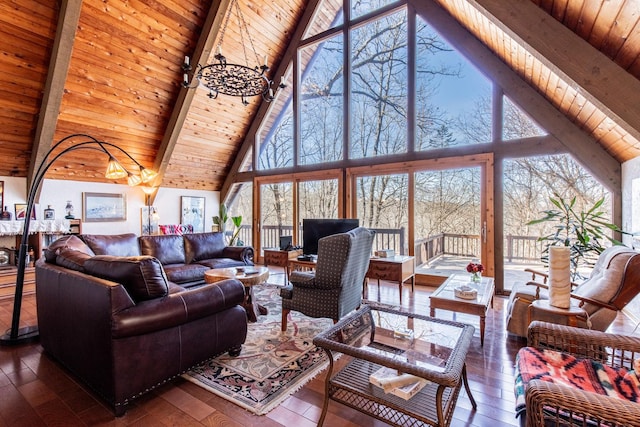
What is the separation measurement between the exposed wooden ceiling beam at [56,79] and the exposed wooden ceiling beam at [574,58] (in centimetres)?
A: 476

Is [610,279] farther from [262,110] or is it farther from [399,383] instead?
[262,110]

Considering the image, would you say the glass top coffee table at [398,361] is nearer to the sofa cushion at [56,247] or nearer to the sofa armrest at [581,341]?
the sofa armrest at [581,341]

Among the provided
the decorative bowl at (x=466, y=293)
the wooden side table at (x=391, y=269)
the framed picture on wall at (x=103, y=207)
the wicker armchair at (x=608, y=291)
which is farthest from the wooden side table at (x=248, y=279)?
the framed picture on wall at (x=103, y=207)

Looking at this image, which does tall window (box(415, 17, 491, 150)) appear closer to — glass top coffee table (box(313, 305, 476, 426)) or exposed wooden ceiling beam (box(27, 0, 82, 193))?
glass top coffee table (box(313, 305, 476, 426))

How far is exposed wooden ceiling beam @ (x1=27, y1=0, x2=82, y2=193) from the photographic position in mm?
3748

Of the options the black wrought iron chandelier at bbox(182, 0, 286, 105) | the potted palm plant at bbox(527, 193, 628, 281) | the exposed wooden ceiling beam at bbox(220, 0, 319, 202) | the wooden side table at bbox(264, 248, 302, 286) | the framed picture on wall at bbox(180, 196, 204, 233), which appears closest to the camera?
the black wrought iron chandelier at bbox(182, 0, 286, 105)

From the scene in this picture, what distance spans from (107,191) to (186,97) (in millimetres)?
2548

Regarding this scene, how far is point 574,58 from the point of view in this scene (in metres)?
2.58

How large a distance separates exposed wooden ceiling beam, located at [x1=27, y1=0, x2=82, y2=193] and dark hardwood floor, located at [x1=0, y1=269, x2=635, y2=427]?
343 cm

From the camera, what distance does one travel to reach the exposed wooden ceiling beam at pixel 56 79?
375 centimetres

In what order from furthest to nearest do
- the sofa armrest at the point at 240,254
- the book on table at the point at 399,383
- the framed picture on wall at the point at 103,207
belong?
the framed picture on wall at the point at 103,207
the sofa armrest at the point at 240,254
the book on table at the point at 399,383

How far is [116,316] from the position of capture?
72.7 inches

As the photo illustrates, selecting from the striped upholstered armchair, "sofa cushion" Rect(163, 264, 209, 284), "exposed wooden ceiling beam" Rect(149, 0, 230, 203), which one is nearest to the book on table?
the striped upholstered armchair

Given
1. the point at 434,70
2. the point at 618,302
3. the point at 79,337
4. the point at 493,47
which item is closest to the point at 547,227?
the point at 618,302
